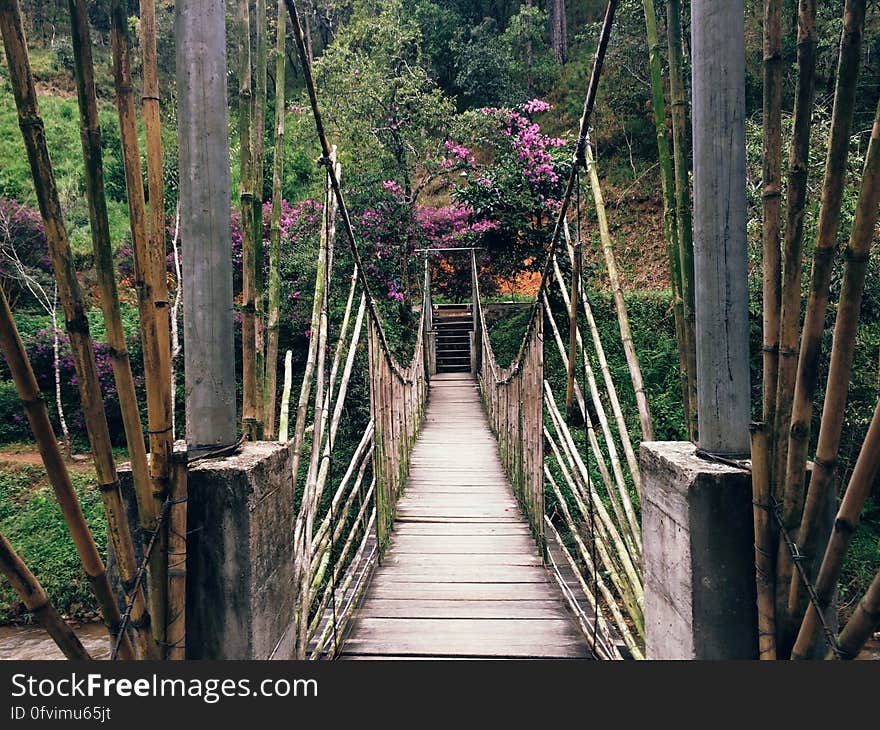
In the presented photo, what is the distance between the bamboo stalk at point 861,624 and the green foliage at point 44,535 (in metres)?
5.33

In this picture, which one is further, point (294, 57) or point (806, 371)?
point (294, 57)

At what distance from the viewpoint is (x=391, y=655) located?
63.7 inches

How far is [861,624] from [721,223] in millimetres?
545

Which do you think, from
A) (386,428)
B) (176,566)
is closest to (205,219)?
(176,566)

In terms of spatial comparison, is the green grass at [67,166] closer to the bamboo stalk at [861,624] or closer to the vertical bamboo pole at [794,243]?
the vertical bamboo pole at [794,243]

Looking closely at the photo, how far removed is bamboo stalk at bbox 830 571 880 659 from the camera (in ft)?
1.92

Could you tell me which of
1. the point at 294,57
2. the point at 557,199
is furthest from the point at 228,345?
the point at 294,57

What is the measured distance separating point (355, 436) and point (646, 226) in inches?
254

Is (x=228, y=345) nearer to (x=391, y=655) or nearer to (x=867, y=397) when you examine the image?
(x=391, y=655)

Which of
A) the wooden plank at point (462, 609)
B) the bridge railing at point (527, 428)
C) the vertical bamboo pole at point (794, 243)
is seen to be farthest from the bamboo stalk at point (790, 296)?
the bridge railing at point (527, 428)

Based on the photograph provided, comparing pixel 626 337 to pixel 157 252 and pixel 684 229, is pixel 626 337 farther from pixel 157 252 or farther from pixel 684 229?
pixel 157 252

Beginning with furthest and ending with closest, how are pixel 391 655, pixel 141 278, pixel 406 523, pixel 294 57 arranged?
1. pixel 294 57
2. pixel 406 523
3. pixel 391 655
4. pixel 141 278

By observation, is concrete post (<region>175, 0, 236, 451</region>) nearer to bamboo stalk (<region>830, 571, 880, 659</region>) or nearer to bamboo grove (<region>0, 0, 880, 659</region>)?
bamboo grove (<region>0, 0, 880, 659</region>)

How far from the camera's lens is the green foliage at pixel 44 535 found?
4.86 m
